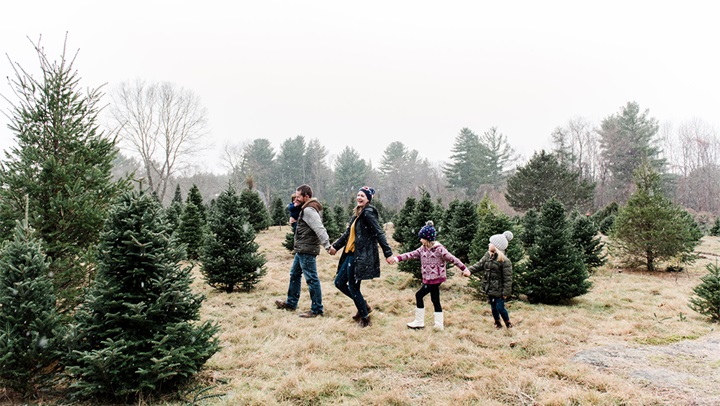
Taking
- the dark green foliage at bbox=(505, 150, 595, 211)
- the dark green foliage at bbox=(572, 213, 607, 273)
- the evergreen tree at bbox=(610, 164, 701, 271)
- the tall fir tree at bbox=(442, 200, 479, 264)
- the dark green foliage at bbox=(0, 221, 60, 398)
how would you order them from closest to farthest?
the dark green foliage at bbox=(0, 221, 60, 398)
the tall fir tree at bbox=(442, 200, 479, 264)
the evergreen tree at bbox=(610, 164, 701, 271)
the dark green foliage at bbox=(572, 213, 607, 273)
the dark green foliage at bbox=(505, 150, 595, 211)

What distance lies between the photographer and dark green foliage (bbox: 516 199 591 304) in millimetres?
7273

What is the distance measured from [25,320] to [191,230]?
9861 mm

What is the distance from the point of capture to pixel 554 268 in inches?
292

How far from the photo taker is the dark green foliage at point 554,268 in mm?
7273

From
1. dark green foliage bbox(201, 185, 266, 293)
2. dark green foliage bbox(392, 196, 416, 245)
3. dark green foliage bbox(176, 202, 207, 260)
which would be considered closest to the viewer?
dark green foliage bbox(201, 185, 266, 293)

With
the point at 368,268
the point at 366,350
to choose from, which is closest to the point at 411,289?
the point at 368,268

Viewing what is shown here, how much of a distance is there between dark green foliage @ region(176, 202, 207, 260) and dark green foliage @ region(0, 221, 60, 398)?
9.42 metres

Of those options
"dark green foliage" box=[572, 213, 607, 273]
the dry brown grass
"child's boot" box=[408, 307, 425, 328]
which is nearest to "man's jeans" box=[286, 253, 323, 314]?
the dry brown grass

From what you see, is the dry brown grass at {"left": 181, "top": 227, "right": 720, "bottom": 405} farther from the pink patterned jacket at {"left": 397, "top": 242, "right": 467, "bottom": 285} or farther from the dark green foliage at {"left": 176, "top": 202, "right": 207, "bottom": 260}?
the dark green foliage at {"left": 176, "top": 202, "right": 207, "bottom": 260}

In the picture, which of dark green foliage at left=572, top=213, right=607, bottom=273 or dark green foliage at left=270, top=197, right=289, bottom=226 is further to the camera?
dark green foliage at left=270, top=197, right=289, bottom=226

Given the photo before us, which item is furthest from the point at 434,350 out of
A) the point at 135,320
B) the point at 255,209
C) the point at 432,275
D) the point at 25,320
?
the point at 255,209

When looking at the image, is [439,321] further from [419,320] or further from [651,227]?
[651,227]

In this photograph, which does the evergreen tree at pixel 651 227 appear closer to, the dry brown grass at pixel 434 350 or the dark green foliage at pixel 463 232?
the dry brown grass at pixel 434 350

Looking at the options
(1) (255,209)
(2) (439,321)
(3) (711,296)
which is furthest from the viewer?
(1) (255,209)
